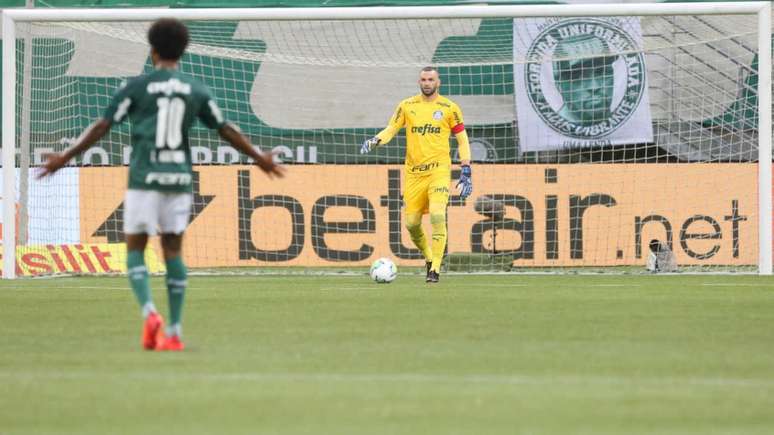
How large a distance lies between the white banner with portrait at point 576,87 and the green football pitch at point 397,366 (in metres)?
9.49

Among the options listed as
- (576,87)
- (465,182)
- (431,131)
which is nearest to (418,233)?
(465,182)

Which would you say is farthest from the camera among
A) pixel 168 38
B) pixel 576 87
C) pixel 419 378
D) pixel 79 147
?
pixel 576 87

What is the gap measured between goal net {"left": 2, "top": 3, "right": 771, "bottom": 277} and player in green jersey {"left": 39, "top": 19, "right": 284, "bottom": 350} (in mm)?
9059

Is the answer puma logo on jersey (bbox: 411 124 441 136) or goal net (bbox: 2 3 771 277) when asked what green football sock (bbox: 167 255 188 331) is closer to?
puma logo on jersey (bbox: 411 124 441 136)

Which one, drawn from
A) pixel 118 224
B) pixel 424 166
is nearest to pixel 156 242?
pixel 118 224

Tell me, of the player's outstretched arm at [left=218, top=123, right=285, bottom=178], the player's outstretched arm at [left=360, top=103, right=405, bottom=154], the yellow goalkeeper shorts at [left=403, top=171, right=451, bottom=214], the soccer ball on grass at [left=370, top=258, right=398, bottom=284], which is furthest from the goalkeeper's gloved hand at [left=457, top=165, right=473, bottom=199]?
the player's outstretched arm at [left=218, top=123, right=285, bottom=178]

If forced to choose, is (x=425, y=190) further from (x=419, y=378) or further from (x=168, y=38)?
(x=419, y=378)

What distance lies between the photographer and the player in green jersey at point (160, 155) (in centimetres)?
816

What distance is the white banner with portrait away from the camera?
2191cm

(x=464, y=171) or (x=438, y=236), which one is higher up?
(x=464, y=171)

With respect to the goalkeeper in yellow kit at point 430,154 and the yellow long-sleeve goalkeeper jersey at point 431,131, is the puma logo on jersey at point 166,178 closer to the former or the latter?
the goalkeeper in yellow kit at point 430,154

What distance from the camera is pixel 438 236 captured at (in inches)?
602

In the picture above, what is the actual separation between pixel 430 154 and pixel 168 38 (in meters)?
7.36

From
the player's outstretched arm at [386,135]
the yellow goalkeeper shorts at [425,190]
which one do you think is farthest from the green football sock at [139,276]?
the yellow goalkeeper shorts at [425,190]
